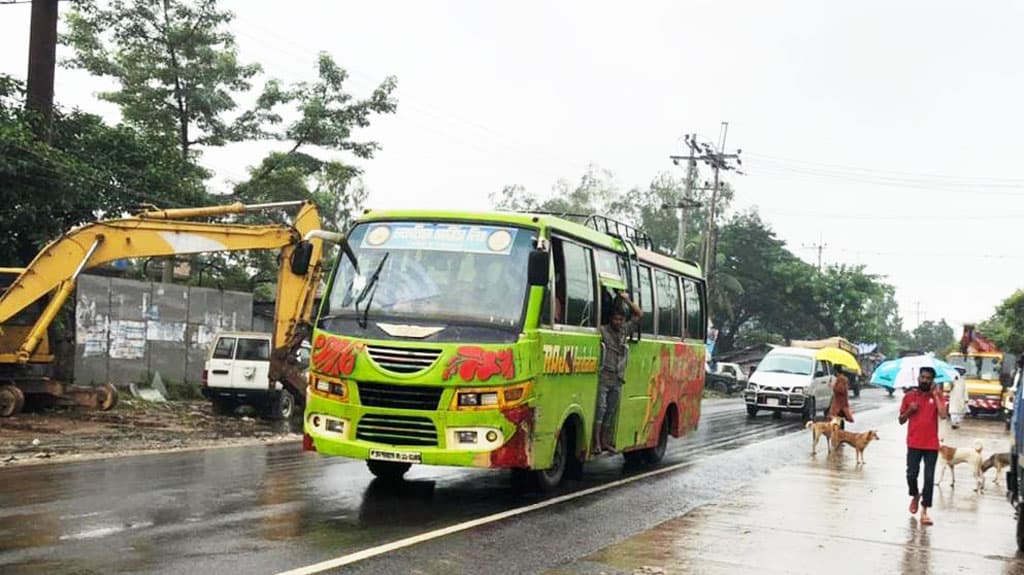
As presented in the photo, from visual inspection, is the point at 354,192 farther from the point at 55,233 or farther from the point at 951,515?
A: the point at 951,515

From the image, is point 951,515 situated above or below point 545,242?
below

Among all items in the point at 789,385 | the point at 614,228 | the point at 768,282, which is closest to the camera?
the point at 614,228

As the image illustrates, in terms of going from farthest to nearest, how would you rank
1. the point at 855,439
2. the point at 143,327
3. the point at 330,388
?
the point at 143,327, the point at 855,439, the point at 330,388

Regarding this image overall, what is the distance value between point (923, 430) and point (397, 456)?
5.99 metres

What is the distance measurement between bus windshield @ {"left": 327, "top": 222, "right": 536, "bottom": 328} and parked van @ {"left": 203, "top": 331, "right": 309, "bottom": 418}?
1226 cm

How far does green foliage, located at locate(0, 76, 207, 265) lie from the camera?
2273 cm

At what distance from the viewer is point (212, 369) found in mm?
23219

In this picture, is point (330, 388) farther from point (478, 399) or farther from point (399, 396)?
point (478, 399)

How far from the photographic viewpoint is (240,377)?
23.2 meters

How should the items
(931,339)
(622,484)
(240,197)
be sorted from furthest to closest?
(931,339) → (240,197) → (622,484)

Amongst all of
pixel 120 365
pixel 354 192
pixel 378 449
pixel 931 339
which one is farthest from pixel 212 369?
pixel 931 339

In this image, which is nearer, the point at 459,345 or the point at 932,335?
the point at 459,345

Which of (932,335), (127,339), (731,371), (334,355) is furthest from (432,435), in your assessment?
(932,335)

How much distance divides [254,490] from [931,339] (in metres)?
174
